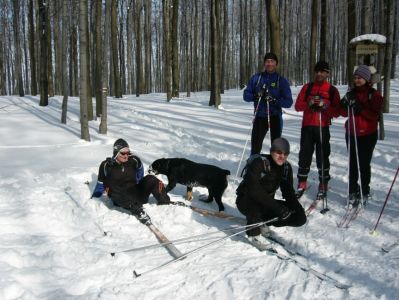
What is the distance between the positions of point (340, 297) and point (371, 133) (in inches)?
116

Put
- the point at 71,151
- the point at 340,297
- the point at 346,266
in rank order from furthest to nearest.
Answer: the point at 71,151 < the point at 346,266 < the point at 340,297

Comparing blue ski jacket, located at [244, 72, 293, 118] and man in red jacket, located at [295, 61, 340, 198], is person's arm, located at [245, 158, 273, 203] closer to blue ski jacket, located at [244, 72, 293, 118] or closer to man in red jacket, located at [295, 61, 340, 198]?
man in red jacket, located at [295, 61, 340, 198]

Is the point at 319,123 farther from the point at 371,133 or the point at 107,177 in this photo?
the point at 107,177

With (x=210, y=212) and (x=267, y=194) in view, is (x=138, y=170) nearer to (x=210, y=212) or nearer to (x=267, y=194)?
(x=210, y=212)

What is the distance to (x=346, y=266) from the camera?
4293 mm

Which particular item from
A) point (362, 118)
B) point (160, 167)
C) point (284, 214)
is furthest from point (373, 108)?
point (160, 167)

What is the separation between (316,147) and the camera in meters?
6.41

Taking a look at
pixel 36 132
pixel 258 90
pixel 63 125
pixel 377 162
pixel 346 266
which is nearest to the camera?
pixel 346 266

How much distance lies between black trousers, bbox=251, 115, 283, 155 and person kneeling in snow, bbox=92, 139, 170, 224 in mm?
1899

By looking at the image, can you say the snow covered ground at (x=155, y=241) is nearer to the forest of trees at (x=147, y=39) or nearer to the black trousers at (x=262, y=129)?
the black trousers at (x=262, y=129)

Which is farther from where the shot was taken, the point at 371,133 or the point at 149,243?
the point at 371,133

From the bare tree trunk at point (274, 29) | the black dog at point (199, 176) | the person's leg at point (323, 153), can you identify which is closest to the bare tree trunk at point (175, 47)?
the bare tree trunk at point (274, 29)

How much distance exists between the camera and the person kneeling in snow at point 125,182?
19.8 ft

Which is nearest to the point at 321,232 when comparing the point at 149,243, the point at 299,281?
the point at 299,281
